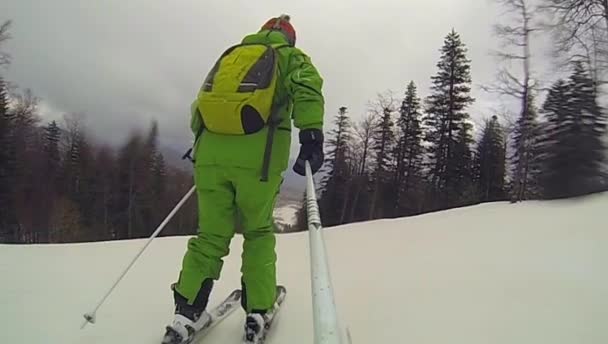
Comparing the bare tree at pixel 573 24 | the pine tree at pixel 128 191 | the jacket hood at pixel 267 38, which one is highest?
the bare tree at pixel 573 24

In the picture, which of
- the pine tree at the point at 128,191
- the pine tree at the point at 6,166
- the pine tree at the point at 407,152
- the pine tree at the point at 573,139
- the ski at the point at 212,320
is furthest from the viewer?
the pine tree at the point at 128,191

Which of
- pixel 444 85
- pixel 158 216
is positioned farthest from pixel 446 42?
pixel 158 216

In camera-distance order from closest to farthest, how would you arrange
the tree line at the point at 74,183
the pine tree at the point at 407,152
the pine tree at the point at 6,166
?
the pine tree at the point at 6,166
the tree line at the point at 74,183
the pine tree at the point at 407,152

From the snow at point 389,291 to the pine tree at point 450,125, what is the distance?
1798 centimetres

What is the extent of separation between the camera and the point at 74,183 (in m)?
23.4

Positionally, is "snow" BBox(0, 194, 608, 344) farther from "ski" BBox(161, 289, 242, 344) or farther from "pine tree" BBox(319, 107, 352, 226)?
"pine tree" BBox(319, 107, 352, 226)

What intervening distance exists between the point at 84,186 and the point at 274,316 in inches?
964

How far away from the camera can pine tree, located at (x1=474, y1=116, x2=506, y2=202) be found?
22.8 m

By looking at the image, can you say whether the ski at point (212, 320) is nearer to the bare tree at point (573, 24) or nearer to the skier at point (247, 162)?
the skier at point (247, 162)

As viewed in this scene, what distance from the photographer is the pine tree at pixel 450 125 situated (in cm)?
2130

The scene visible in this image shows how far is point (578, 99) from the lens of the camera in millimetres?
11742

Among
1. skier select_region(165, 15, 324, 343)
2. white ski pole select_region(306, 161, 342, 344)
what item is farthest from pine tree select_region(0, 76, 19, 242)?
white ski pole select_region(306, 161, 342, 344)

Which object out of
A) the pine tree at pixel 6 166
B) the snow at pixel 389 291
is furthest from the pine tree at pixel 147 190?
the snow at pixel 389 291

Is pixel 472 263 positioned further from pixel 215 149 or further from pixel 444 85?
pixel 444 85
